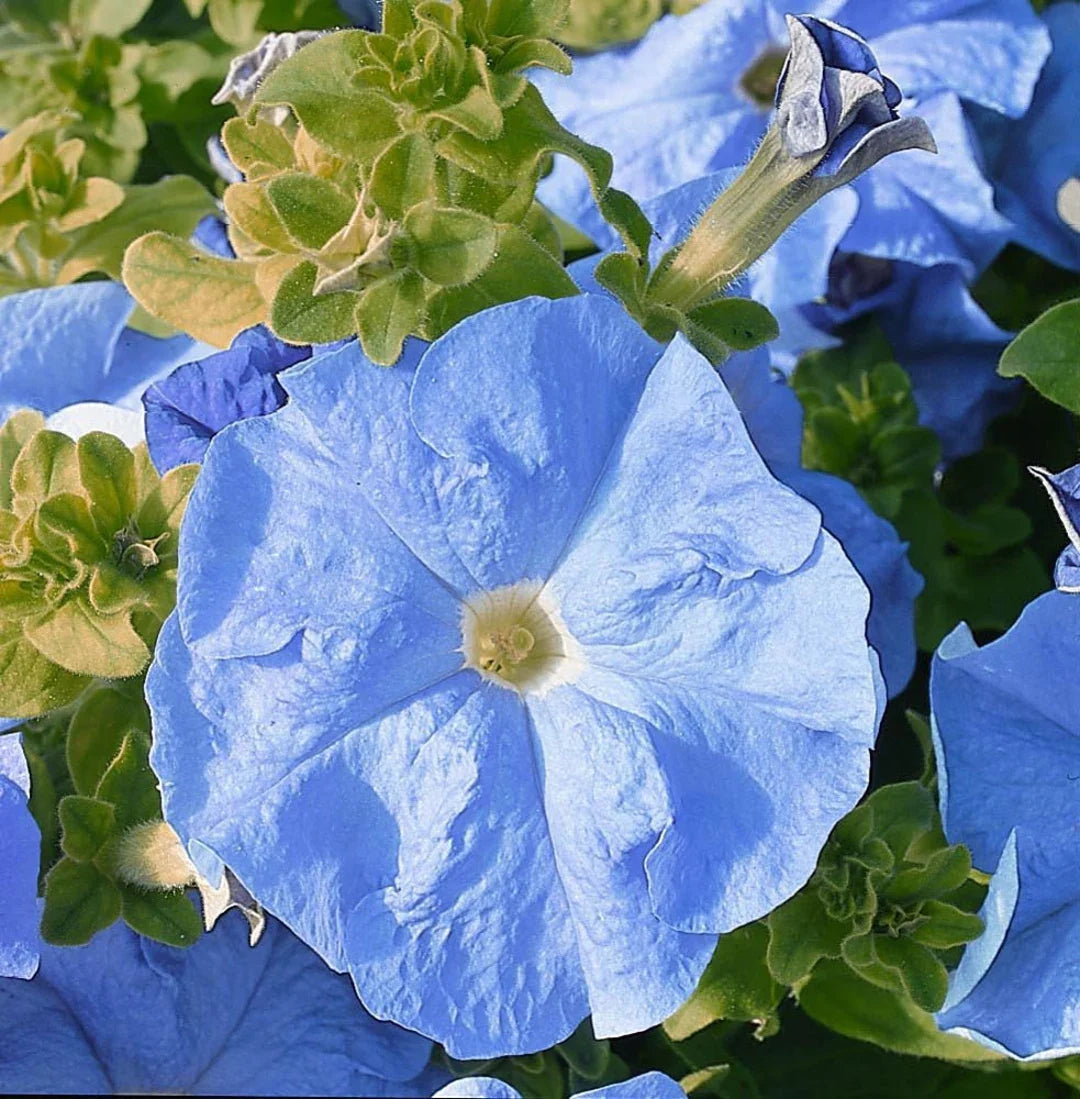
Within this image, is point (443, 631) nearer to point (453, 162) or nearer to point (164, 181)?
point (453, 162)

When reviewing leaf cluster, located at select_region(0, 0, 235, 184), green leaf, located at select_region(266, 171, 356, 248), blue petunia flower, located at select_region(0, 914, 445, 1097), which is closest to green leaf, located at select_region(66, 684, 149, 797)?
blue petunia flower, located at select_region(0, 914, 445, 1097)

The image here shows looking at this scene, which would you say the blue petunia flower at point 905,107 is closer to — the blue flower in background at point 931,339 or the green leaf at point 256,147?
the blue flower in background at point 931,339

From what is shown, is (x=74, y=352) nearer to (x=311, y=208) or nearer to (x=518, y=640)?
(x=311, y=208)

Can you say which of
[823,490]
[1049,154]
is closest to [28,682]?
[823,490]

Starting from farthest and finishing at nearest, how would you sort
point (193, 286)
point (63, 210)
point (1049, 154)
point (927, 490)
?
point (1049, 154) → point (927, 490) → point (63, 210) → point (193, 286)

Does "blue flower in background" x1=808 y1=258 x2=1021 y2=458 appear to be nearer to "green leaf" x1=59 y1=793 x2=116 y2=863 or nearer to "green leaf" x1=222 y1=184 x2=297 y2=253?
"green leaf" x1=222 y1=184 x2=297 y2=253

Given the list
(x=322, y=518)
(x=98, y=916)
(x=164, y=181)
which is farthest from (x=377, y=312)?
(x=164, y=181)
